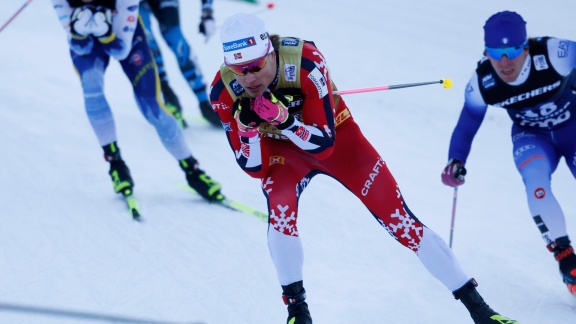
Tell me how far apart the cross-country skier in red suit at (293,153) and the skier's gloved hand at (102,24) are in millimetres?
2057

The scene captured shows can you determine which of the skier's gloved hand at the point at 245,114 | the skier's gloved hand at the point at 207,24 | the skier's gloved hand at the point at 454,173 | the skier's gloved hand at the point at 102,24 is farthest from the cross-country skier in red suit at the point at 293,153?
the skier's gloved hand at the point at 207,24

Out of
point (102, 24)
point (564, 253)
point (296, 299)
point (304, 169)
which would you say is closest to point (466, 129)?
point (564, 253)

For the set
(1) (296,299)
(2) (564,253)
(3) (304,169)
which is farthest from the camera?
(2) (564,253)

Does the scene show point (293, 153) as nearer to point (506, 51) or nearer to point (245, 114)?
point (245, 114)

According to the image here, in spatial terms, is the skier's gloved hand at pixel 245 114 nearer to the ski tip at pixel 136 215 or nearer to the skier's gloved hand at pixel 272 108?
the skier's gloved hand at pixel 272 108

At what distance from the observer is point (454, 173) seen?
470 cm

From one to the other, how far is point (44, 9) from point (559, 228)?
33.4ft

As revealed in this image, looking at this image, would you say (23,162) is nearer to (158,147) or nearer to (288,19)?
(158,147)

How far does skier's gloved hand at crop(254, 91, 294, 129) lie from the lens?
11.7 ft

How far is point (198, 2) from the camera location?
42.9 ft

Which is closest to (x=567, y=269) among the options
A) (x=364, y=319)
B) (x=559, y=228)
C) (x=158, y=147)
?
(x=559, y=228)

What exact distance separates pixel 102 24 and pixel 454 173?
288 cm

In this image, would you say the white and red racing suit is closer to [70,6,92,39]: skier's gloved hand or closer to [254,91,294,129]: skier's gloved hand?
[254,91,294,129]: skier's gloved hand

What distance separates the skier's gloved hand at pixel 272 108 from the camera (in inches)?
141
